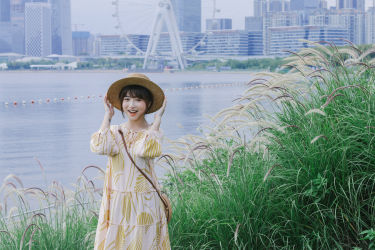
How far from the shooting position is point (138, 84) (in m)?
3.15

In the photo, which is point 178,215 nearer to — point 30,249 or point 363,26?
point 30,249

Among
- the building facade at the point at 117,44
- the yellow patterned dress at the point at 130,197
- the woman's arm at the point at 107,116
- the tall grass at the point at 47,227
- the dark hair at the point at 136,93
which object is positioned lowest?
the tall grass at the point at 47,227

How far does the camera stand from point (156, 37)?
85500 mm

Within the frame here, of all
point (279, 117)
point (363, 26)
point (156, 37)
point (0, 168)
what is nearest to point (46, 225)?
point (279, 117)

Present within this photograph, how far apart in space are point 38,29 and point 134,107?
557 ft

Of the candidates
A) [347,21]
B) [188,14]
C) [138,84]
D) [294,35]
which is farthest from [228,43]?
[138,84]

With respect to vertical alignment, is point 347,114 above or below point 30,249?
above

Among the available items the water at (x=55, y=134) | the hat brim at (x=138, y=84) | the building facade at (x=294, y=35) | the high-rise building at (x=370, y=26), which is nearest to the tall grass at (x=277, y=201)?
the hat brim at (x=138, y=84)

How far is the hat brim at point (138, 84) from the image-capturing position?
3.11m

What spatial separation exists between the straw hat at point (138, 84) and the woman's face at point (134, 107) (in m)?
0.07

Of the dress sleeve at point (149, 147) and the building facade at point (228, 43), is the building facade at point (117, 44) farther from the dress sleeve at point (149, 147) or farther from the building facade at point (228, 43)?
the dress sleeve at point (149, 147)

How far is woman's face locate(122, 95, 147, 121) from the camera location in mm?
3121

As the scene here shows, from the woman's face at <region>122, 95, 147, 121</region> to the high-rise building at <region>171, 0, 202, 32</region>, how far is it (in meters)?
115

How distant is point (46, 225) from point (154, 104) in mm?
1088
